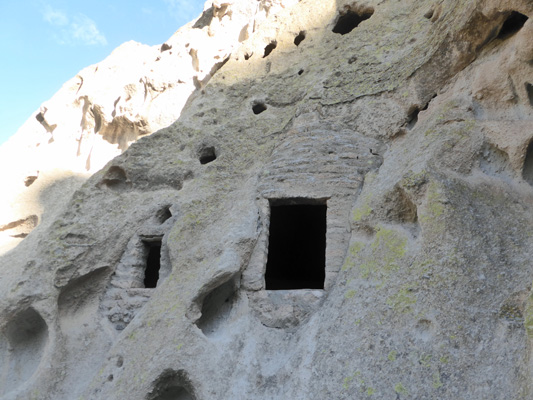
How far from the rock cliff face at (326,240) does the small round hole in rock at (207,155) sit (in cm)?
24

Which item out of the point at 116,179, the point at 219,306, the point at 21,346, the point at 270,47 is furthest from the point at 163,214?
the point at 270,47

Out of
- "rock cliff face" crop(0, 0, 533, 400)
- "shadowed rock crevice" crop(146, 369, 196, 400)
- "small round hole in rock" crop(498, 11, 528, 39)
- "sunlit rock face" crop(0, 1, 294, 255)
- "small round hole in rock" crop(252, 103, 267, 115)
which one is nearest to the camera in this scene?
"rock cliff face" crop(0, 0, 533, 400)

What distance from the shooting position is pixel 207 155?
670cm

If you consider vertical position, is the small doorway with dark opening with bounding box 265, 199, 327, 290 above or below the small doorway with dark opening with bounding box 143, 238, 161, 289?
above

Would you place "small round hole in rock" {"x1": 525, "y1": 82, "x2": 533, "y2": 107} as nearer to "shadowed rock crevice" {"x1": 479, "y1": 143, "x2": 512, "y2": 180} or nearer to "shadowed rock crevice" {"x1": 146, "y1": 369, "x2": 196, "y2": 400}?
"shadowed rock crevice" {"x1": 479, "y1": 143, "x2": 512, "y2": 180}

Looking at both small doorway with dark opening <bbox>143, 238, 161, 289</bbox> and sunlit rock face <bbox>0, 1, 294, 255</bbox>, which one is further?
sunlit rock face <bbox>0, 1, 294, 255</bbox>

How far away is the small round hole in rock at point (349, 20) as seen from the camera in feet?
27.3

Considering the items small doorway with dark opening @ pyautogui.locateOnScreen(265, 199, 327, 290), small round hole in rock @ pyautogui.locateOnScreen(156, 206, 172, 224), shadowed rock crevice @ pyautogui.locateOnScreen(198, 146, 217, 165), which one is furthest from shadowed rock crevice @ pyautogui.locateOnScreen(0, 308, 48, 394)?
small doorway with dark opening @ pyautogui.locateOnScreen(265, 199, 327, 290)

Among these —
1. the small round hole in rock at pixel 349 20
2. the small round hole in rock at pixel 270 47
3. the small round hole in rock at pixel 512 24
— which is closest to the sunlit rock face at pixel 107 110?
the small round hole in rock at pixel 270 47

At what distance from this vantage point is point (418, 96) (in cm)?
564

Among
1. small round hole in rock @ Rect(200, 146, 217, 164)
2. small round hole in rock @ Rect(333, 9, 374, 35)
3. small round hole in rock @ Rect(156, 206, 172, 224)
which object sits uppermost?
small round hole in rock @ Rect(333, 9, 374, 35)

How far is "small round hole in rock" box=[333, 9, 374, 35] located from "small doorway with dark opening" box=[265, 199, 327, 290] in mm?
3098

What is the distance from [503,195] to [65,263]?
4.35 metres

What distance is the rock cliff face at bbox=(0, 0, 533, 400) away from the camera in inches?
140
